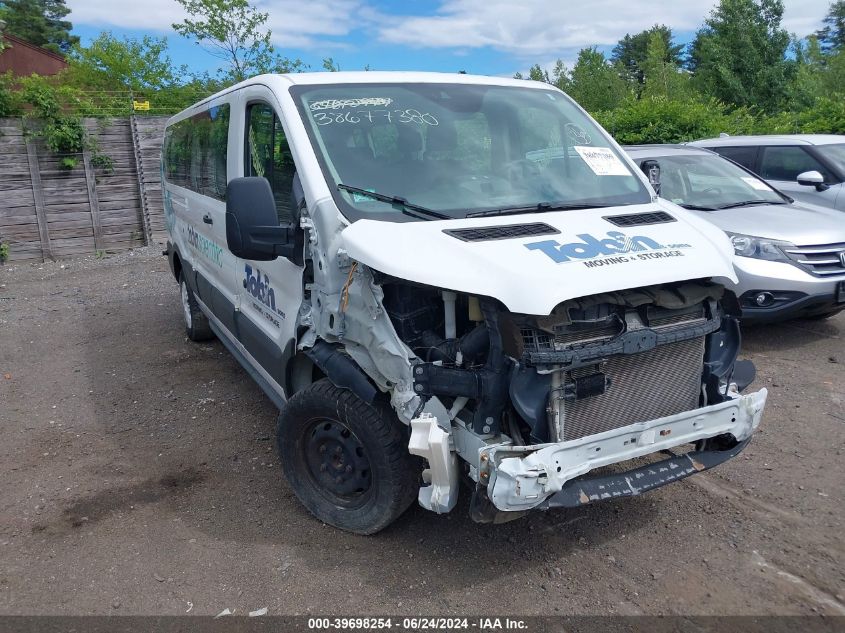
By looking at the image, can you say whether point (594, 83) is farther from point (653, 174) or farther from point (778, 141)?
point (653, 174)

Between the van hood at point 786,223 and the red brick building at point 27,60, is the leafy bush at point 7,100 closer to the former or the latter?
the van hood at point 786,223

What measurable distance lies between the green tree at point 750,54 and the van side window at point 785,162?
65.4 feet

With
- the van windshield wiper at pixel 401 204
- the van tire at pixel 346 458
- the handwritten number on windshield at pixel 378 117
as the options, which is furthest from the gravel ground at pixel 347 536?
the handwritten number on windshield at pixel 378 117

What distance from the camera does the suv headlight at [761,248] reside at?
5.88 meters

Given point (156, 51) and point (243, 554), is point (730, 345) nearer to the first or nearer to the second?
point (243, 554)

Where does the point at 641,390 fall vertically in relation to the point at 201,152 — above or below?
below

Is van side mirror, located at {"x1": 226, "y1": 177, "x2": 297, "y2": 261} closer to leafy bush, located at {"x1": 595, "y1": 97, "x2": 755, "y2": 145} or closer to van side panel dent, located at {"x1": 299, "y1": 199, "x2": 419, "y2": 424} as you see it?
van side panel dent, located at {"x1": 299, "y1": 199, "x2": 419, "y2": 424}

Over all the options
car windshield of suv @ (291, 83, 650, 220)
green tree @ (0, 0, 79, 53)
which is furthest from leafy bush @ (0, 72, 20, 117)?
green tree @ (0, 0, 79, 53)

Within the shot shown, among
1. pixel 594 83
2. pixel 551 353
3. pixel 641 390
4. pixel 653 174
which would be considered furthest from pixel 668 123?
pixel 594 83

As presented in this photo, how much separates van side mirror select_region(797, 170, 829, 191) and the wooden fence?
35.5ft

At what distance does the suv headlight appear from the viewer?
5.88 meters

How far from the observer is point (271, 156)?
3.87 metres

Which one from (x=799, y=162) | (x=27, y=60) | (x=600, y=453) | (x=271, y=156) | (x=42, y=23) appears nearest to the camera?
(x=600, y=453)

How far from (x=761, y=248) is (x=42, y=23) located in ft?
188
